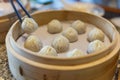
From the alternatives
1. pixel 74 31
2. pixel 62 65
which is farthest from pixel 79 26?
pixel 62 65

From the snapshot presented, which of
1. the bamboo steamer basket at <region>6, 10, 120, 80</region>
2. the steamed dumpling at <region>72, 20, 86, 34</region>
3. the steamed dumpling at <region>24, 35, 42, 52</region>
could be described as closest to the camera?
the bamboo steamer basket at <region>6, 10, 120, 80</region>

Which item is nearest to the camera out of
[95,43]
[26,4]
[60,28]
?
[95,43]

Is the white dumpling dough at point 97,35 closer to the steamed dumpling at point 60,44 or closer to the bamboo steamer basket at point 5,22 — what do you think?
the steamed dumpling at point 60,44

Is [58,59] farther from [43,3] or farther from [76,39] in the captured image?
[43,3]

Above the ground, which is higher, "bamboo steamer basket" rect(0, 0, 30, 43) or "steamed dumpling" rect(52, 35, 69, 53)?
"steamed dumpling" rect(52, 35, 69, 53)

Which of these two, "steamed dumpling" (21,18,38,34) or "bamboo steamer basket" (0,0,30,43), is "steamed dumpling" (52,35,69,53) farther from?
"bamboo steamer basket" (0,0,30,43)

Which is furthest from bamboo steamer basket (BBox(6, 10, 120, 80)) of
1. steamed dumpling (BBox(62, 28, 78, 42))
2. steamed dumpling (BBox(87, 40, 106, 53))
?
steamed dumpling (BBox(62, 28, 78, 42))

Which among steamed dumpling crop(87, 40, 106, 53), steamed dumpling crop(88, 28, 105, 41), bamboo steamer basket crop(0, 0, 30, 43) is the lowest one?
bamboo steamer basket crop(0, 0, 30, 43)

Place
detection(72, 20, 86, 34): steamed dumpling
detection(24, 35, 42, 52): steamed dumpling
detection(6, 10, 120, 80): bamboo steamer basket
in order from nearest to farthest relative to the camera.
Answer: detection(6, 10, 120, 80): bamboo steamer basket → detection(24, 35, 42, 52): steamed dumpling → detection(72, 20, 86, 34): steamed dumpling

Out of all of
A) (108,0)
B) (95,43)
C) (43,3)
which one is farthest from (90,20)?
(108,0)
